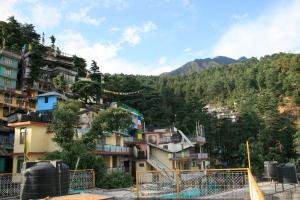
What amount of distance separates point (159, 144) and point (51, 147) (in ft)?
70.7

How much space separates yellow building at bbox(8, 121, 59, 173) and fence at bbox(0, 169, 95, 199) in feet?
23.9

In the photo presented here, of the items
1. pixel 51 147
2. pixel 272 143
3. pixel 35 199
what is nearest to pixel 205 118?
pixel 272 143

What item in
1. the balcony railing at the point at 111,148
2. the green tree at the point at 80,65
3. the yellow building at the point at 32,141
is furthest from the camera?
the green tree at the point at 80,65

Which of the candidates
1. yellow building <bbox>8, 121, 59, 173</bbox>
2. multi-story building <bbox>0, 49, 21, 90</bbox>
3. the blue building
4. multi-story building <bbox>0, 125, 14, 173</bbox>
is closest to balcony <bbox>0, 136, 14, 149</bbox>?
multi-story building <bbox>0, 125, 14, 173</bbox>

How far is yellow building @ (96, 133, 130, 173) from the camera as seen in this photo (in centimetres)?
3111

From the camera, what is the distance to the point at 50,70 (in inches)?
2211

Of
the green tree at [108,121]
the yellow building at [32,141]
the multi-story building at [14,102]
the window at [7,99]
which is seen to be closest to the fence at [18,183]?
the yellow building at [32,141]

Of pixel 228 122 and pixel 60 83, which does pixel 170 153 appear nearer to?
pixel 60 83

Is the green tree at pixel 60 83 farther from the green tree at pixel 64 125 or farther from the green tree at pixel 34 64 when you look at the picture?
the green tree at pixel 64 125

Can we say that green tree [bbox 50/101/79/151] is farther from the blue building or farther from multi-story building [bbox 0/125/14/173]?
the blue building

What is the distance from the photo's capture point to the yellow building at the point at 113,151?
31109 mm

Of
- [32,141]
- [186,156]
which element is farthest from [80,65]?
[32,141]

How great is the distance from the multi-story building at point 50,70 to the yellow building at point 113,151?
71.1 feet

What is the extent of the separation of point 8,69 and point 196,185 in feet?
128
